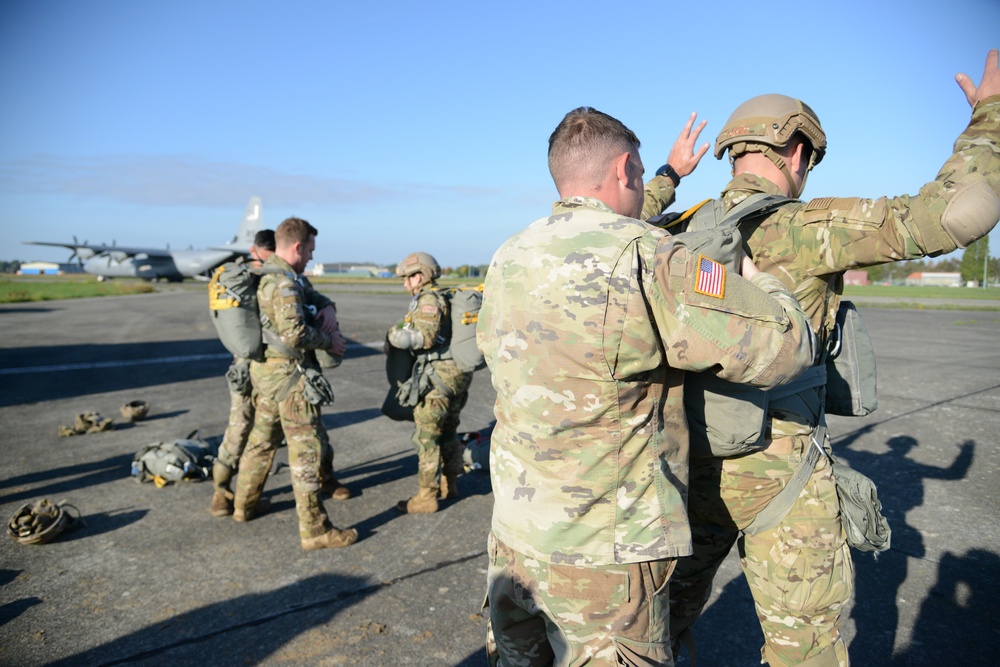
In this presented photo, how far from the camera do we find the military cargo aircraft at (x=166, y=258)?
54156 millimetres

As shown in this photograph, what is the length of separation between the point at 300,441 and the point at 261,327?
0.93m

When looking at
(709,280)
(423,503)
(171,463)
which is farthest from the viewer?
(171,463)

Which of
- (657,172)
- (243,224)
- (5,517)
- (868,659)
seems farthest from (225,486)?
(243,224)

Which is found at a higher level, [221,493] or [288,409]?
[288,409]

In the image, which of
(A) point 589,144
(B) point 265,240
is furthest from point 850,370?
(B) point 265,240

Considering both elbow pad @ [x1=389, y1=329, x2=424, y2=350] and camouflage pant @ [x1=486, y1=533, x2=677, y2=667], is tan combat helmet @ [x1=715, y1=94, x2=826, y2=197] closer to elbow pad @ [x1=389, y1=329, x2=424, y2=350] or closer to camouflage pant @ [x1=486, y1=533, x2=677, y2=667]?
camouflage pant @ [x1=486, y1=533, x2=677, y2=667]

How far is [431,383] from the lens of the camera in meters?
5.23

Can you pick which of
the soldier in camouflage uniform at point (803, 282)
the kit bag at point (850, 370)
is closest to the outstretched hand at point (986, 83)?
the soldier in camouflage uniform at point (803, 282)

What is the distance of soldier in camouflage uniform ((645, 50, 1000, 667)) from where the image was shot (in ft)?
6.52

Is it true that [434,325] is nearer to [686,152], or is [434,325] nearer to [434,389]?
[434,389]

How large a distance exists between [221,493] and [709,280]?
4.62 meters

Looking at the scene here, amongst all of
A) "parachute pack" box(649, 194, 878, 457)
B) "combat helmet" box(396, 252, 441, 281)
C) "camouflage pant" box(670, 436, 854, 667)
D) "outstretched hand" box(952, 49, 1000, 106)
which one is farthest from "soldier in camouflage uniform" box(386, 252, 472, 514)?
"outstretched hand" box(952, 49, 1000, 106)

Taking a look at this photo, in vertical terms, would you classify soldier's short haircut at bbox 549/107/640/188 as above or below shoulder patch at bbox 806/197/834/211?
above

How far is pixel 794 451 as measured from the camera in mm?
2291
